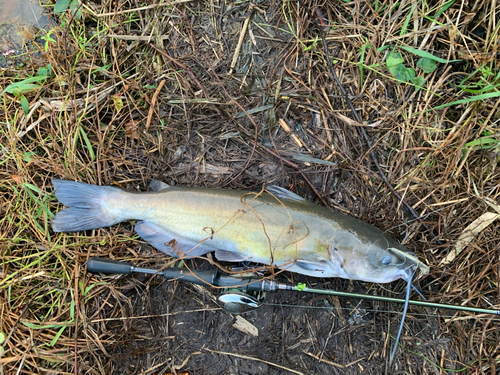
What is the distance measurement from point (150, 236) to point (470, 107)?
3.33 meters

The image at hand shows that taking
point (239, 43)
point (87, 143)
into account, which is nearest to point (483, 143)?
point (239, 43)

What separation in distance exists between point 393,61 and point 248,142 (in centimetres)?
163

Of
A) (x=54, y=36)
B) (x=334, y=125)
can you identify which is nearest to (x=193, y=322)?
(x=334, y=125)

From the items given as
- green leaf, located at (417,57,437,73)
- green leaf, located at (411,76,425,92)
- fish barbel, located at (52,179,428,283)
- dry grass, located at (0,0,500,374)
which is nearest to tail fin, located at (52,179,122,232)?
fish barbel, located at (52,179,428,283)

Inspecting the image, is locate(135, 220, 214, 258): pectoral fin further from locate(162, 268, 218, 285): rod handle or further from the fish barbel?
locate(162, 268, 218, 285): rod handle

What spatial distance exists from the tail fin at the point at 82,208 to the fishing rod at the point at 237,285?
37 centimetres

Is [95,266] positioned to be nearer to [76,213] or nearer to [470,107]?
[76,213]

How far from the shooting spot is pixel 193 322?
2.97 m

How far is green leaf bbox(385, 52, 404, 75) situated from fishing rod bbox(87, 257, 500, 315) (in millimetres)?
2167

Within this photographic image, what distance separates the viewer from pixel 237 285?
8.23 feet

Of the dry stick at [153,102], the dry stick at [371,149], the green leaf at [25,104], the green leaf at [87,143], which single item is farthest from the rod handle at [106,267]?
the dry stick at [371,149]

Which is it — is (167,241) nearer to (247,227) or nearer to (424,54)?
(247,227)

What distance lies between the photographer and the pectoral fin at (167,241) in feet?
9.24

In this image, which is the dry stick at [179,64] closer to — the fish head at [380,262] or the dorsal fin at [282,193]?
the dorsal fin at [282,193]
